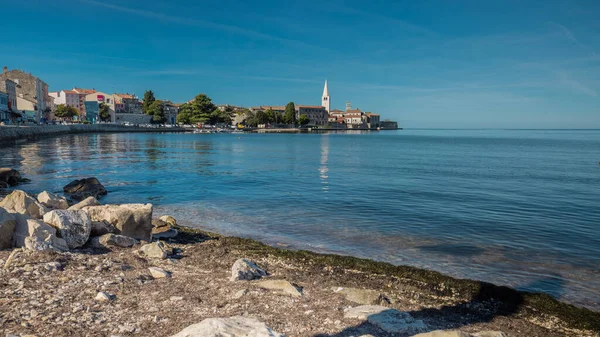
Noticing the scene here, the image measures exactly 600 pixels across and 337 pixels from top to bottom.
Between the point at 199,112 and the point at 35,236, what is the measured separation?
15328cm

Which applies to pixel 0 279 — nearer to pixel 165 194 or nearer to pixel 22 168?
pixel 165 194

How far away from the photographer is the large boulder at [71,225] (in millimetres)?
8312

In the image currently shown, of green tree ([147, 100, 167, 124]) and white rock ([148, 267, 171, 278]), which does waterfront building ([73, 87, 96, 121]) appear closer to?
green tree ([147, 100, 167, 124])

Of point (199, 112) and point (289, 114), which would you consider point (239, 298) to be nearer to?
point (199, 112)

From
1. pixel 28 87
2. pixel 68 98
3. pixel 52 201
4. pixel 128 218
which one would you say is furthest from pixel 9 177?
pixel 68 98

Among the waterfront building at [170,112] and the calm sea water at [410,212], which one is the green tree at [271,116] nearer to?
the waterfront building at [170,112]

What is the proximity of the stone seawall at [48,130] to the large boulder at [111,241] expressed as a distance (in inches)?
1999

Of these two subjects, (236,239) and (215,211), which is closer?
(236,239)

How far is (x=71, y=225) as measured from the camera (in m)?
8.42

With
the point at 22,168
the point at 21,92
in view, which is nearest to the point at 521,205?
the point at 22,168

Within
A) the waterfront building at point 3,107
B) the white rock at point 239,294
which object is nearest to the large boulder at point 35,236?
the white rock at point 239,294

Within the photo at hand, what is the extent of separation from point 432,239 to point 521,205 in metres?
8.77

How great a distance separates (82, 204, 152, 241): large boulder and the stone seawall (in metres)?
49.8

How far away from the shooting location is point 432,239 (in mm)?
12203
